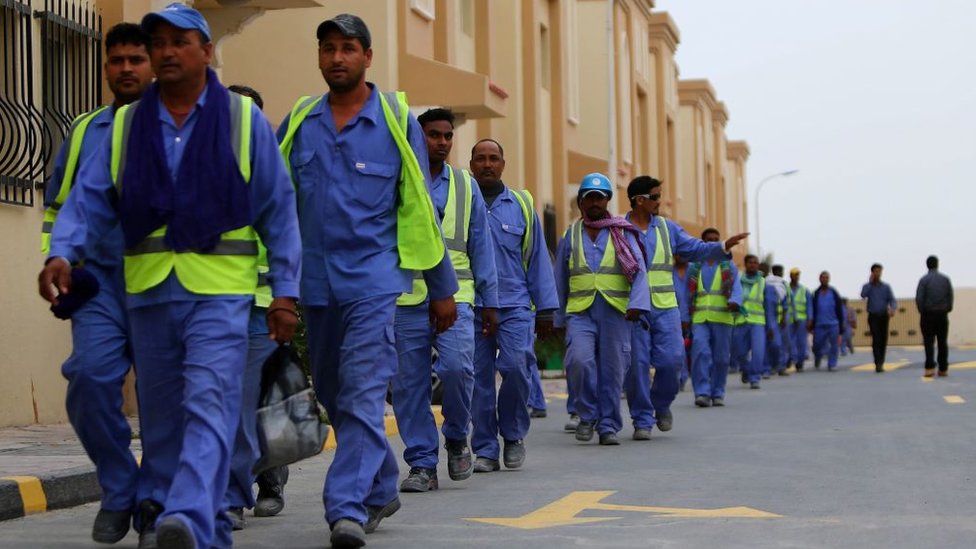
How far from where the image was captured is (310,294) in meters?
7.36

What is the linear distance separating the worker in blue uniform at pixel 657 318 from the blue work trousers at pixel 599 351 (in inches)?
26.5

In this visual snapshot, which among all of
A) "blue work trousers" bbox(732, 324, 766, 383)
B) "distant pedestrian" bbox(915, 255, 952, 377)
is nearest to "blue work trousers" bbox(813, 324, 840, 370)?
"distant pedestrian" bbox(915, 255, 952, 377)

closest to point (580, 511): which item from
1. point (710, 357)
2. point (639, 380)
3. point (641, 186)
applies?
point (639, 380)

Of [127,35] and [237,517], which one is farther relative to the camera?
[237,517]

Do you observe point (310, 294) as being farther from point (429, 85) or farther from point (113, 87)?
point (429, 85)

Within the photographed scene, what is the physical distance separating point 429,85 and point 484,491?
42.0 feet

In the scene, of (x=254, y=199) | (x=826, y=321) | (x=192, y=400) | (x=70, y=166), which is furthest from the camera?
(x=826, y=321)

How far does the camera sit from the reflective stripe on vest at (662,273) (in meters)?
14.2

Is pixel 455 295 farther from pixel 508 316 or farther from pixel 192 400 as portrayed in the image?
pixel 192 400

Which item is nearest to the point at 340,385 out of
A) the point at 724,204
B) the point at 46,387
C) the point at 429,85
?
the point at 46,387

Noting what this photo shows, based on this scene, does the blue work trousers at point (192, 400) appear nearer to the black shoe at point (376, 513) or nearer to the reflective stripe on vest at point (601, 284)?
the black shoe at point (376, 513)

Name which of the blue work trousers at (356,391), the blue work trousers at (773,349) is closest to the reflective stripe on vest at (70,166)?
the blue work trousers at (356,391)

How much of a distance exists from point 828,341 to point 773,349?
4205mm

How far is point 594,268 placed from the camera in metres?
13.1
